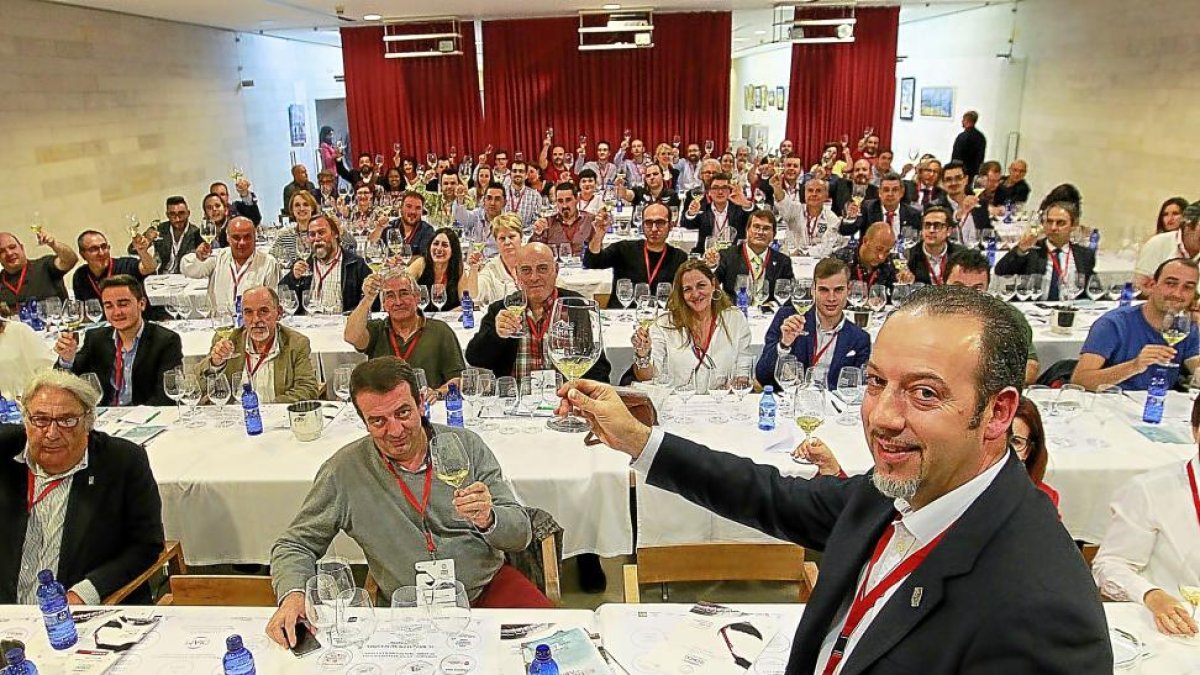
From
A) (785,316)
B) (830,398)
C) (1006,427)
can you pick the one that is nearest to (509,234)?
(785,316)

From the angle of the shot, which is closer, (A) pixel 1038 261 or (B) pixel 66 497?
(B) pixel 66 497

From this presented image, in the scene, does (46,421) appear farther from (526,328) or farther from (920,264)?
(920,264)

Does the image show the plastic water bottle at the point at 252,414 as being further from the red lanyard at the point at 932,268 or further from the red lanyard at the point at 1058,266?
the red lanyard at the point at 1058,266

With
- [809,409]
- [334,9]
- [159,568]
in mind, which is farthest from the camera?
[334,9]

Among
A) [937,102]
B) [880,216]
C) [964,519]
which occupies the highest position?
[937,102]

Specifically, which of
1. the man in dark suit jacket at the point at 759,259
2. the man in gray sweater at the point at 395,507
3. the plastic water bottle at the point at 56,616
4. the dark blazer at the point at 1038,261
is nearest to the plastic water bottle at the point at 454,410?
the man in gray sweater at the point at 395,507

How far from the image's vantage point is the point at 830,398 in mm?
3914

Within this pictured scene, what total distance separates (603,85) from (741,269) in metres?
8.64

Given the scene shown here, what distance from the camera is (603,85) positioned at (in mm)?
13844

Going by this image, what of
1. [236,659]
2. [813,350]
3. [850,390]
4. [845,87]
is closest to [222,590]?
[236,659]

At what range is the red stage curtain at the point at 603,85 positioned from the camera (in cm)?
1348

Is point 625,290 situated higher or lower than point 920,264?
lower

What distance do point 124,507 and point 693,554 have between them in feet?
6.58

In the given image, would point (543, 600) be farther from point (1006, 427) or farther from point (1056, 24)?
point (1056, 24)
